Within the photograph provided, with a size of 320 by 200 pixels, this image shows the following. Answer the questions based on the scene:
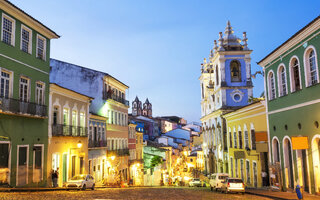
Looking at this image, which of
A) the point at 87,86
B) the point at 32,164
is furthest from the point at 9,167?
the point at 87,86

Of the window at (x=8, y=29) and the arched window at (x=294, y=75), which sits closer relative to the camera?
the arched window at (x=294, y=75)

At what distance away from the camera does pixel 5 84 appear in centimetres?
1984

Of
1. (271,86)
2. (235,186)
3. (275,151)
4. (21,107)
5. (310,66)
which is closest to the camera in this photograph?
(310,66)

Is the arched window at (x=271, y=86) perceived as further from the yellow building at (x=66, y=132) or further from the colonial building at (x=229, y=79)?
the colonial building at (x=229, y=79)

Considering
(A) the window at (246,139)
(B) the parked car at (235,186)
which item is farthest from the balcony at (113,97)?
(B) the parked car at (235,186)

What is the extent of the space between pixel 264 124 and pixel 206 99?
35.3 m

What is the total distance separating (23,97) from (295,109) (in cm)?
1610

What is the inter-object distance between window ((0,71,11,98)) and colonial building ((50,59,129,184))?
14.5m

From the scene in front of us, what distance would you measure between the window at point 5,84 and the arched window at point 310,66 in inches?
639

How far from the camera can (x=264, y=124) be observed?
26484 mm

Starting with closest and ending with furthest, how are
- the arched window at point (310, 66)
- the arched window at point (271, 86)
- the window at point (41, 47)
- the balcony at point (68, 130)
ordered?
the arched window at point (310, 66) → the arched window at point (271, 86) → the window at point (41, 47) → the balcony at point (68, 130)

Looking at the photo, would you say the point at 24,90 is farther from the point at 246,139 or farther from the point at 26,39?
the point at 246,139

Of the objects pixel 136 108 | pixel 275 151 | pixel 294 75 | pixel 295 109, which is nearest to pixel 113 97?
pixel 275 151

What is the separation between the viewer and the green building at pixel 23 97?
19578mm
